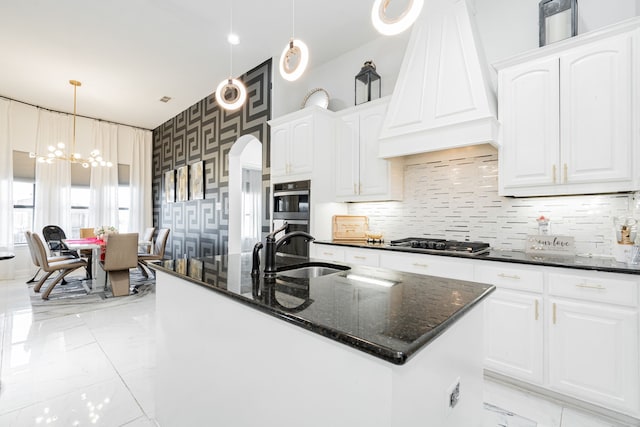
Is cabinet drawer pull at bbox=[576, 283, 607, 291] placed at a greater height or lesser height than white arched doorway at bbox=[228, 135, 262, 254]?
lesser

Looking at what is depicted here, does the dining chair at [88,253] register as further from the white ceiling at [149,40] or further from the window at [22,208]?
the white ceiling at [149,40]

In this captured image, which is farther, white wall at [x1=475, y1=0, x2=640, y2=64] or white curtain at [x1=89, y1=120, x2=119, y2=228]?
white curtain at [x1=89, y1=120, x2=119, y2=228]

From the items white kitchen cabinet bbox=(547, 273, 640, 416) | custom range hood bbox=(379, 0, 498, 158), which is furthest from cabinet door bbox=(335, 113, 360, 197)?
white kitchen cabinet bbox=(547, 273, 640, 416)

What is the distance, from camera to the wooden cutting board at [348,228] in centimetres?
325

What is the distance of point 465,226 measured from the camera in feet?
8.88

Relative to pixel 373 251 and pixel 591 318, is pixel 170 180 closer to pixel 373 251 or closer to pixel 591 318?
pixel 373 251

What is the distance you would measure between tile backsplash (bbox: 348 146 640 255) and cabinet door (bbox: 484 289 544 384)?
2.20ft

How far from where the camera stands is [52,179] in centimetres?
550

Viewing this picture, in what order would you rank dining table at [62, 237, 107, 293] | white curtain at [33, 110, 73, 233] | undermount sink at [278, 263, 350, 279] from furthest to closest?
white curtain at [33, 110, 73, 233] < dining table at [62, 237, 107, 293] < undermount sink at [278, 263, 350, 279]

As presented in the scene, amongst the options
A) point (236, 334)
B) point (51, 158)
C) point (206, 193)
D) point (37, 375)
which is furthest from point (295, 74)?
point (51, 158)

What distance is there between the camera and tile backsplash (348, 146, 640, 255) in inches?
82.5

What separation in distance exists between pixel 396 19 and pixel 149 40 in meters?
3.57

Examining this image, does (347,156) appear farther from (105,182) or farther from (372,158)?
(105,182)

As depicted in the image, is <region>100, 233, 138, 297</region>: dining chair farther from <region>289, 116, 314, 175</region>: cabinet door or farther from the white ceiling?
<region>289, 116, 314, 175</region>: cabinet door
